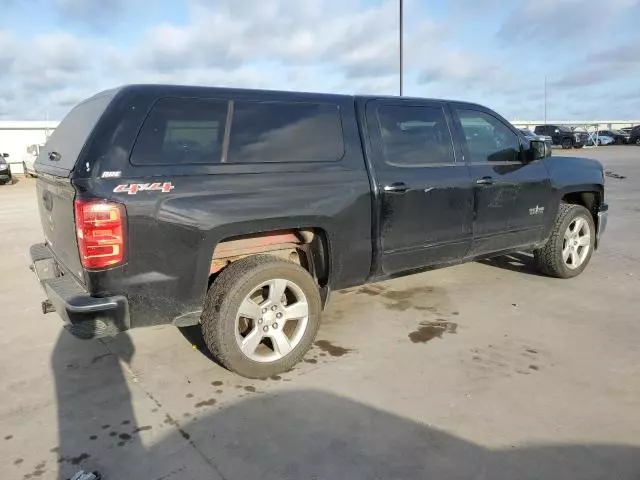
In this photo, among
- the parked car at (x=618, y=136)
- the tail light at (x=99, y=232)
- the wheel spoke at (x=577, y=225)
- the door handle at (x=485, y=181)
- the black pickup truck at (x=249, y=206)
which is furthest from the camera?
the parked car at (x=618, y=136)

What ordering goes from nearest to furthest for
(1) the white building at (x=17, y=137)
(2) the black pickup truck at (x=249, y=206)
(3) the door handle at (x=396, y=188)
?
(2) the black pickup truck at (x=249, y=206) < (3) the door handle at (x=396, y=188) < (1) the white building at (x=17, y=137)

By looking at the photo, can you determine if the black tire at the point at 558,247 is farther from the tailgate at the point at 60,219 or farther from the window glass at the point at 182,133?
the tailgate at the point at 60,219

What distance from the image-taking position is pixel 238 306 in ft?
11.2

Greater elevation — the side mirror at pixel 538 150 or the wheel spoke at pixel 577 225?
the side mirror at pixel 538 150

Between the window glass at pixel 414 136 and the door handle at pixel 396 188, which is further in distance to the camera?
the window glass at pixel 414 136

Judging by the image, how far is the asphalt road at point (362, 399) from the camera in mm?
2656

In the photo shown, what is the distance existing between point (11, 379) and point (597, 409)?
3.83m

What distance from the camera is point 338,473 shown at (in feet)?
8.40

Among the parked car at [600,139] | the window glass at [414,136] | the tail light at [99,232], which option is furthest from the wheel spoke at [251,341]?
the parked car at [600,139]

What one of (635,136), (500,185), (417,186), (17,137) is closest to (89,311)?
(417,186)

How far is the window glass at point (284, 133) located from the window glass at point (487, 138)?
1504 mm

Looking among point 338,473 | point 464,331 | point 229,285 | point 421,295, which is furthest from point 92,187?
point 421,295

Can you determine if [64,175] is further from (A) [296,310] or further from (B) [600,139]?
(B) [600,139]

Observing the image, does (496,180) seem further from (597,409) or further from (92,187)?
(92,187)
